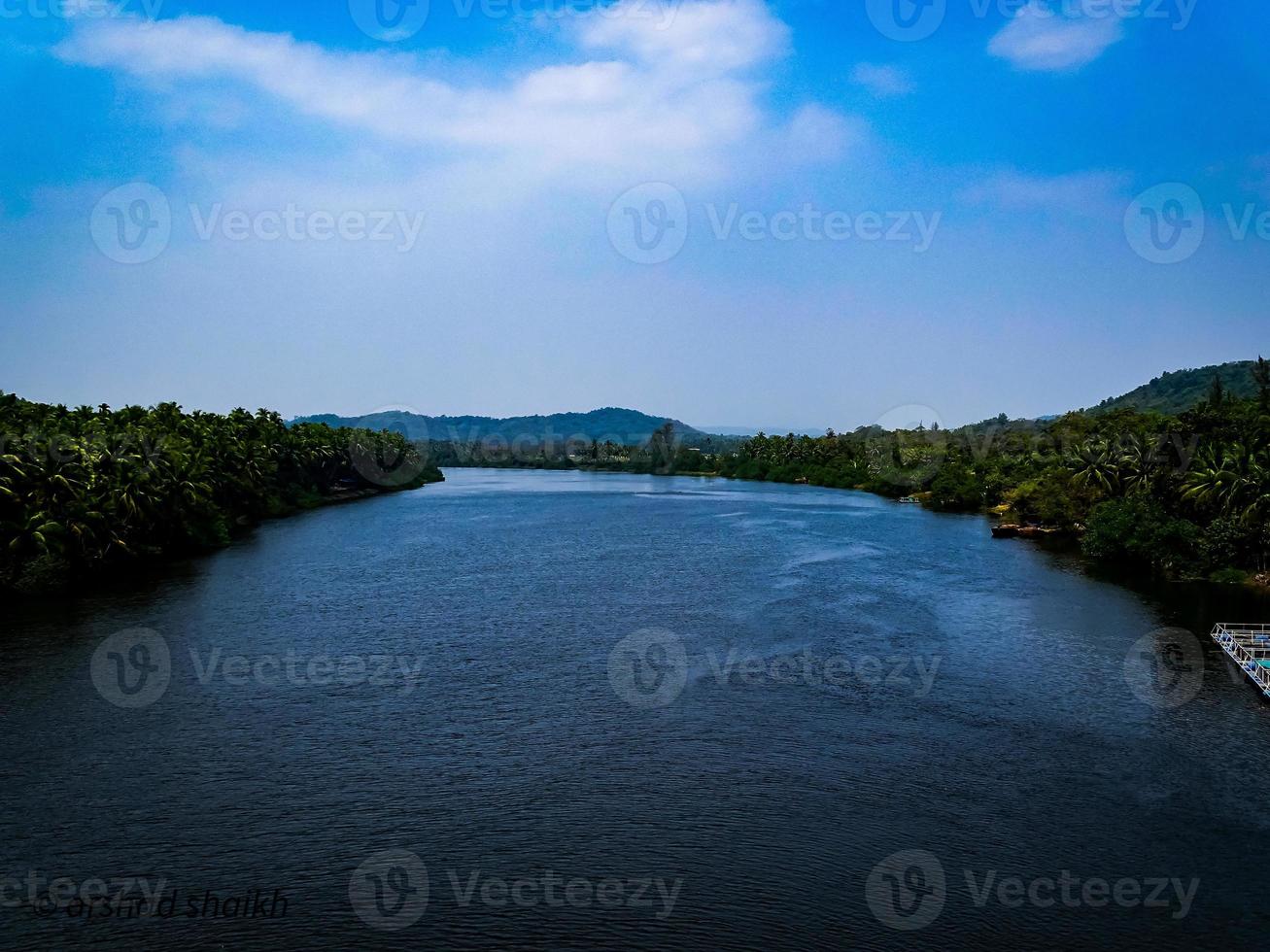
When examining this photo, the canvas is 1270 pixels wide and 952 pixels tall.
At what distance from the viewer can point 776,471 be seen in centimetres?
18100

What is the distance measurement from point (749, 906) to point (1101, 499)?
67315 mm

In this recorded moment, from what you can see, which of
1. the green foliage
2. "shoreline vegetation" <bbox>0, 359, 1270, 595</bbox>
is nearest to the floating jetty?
"shoreline vegetation" <bbox>0, 359, 1270, 595</bbox>

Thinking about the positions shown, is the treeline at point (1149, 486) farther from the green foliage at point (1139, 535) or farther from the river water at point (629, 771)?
the river water at point (629, 771)

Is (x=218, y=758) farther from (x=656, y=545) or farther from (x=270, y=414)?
(x=270, y=414)

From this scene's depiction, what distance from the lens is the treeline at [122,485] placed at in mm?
49906

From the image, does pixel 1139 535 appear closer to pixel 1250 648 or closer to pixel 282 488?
pixel 1250 648

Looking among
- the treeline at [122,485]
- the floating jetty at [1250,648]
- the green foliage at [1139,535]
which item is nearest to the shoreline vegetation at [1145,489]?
the green foliage at [1139,535]

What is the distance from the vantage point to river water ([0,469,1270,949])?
2005 cm

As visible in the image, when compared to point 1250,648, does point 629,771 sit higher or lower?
lower

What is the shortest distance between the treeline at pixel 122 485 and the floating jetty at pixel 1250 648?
59.5 meters

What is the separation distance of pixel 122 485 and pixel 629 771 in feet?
153

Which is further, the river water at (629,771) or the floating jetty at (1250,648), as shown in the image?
the floating jetty at (1250,648)

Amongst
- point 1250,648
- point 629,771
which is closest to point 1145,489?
point 1250,648

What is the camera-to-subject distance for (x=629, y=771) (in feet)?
89.2
